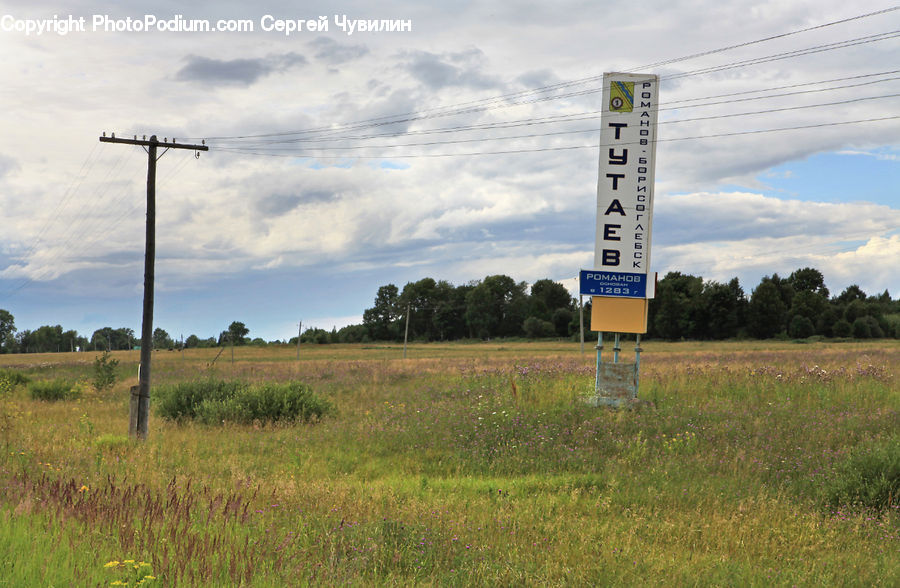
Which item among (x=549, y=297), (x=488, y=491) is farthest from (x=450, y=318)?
(x=488, y=491)

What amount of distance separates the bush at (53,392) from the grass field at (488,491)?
22.7 ft

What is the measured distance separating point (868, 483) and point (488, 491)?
587 centimetres

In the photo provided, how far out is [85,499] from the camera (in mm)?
7523

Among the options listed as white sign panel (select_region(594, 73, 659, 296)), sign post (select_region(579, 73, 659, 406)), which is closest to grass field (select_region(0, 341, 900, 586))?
sign post (select_region(579, 73, 659, 406))

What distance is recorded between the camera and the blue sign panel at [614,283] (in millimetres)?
17797

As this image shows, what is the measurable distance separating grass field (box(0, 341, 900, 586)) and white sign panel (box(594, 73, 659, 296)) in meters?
3.69

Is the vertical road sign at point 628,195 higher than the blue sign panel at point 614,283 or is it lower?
higher

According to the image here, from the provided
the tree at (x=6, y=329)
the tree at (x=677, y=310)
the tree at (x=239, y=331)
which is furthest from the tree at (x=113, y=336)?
the tree at (x=677, y=310)

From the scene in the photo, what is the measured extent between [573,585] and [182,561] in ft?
11.6

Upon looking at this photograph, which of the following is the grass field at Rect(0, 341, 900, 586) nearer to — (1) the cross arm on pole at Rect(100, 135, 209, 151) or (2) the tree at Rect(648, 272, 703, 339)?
(1) the cross arm on pole at Rect(100, 135, 209, 151)

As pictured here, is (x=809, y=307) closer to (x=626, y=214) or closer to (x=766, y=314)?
(x=766, y=314)

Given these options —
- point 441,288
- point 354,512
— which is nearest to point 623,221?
point 354,512

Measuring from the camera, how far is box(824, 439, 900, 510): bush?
9.99 meters

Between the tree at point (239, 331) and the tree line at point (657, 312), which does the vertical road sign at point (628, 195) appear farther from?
the tree at point (239, 331)
